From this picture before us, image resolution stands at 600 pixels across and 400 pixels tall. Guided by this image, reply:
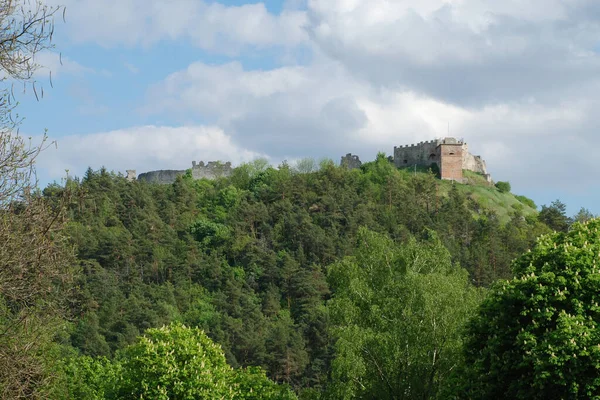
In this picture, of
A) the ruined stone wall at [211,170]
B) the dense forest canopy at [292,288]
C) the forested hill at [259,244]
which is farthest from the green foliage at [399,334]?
the ruined stone wall at [211,170]

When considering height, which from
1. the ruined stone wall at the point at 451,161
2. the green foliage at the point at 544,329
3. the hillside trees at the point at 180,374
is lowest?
the hillside trees at the point at 180,374

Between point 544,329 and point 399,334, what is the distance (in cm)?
1283

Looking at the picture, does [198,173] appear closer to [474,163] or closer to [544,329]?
[474,163]

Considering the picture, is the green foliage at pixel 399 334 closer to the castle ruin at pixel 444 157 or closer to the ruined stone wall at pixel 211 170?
the castle ruin at pixel 444 157

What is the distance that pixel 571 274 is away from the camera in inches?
961

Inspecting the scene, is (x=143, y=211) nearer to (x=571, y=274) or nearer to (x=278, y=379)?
(x=278, y=379)

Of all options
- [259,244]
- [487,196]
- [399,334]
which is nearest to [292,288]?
[259,244]

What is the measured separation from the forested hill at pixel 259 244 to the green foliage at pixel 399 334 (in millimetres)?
31637

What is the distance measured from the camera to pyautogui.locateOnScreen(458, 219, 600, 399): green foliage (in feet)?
75.2

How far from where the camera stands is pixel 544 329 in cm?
2438

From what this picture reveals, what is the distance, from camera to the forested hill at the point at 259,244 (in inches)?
3086

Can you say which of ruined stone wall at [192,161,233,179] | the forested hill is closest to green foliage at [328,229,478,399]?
the forested hill

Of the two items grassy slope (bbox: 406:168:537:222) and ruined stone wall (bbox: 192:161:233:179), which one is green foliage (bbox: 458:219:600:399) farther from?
ruined stone wall (bbox: 192:161:233:179)

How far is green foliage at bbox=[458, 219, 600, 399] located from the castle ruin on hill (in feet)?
322
